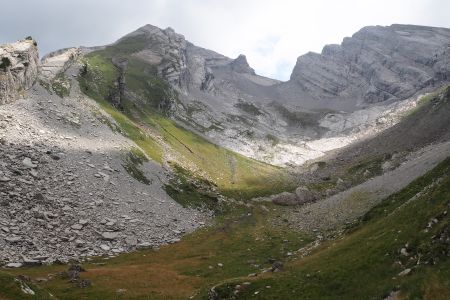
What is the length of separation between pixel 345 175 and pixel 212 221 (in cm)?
6416

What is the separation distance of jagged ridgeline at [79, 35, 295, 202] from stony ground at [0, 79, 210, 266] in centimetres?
1255

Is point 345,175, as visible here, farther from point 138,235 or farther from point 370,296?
point 370,296

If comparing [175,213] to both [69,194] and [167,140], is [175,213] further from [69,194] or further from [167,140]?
[167,140]

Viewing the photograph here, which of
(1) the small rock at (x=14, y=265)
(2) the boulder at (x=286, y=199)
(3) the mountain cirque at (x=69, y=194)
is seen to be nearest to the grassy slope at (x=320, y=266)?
(1) the small rock at (x=14, y=265)

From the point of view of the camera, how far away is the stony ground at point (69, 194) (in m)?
53.7

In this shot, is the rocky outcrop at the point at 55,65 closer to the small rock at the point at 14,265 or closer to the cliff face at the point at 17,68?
the cliff face at the point at 17,68

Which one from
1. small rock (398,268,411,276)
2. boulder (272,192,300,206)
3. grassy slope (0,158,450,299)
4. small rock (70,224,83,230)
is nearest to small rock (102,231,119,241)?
small rock (70,224,83,230)

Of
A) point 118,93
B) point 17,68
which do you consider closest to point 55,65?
point 118,93

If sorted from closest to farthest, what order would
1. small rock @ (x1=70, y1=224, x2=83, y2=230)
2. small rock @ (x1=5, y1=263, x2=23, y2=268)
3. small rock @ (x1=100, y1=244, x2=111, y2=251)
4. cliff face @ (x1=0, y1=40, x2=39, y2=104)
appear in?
small rock @ (x1=5, y1=263, x2=23, y2=268) < small rock @ (x1=100, y1=244, x2=111, y2=251) < small rock @ (x1=70, y1=224, x2=83, y2=230) < cliff face @ (x1=0, y1=40, x2=39, y2=104)

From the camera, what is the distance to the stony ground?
5372 centimetres

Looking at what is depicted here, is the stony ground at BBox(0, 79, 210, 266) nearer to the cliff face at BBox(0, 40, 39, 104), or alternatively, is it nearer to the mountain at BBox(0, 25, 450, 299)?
the mountain at BBox(0, 25, 450, 299)

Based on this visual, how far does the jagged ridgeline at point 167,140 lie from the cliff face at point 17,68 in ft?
58.0

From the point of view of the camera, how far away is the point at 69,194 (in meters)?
65.6

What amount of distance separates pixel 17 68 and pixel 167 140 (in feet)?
157
